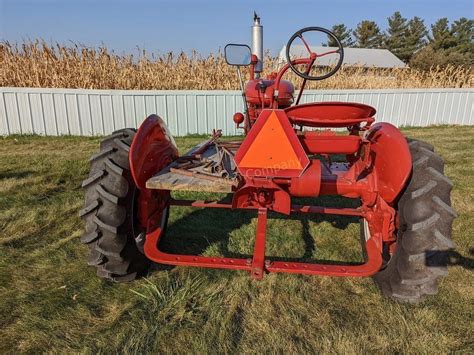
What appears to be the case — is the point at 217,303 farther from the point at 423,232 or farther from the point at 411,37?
the point at 411,37

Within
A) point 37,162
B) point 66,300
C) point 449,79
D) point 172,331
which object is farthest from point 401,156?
point 449,79

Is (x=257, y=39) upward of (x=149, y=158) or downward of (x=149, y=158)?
upward

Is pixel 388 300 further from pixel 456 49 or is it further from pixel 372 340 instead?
pixel 456 49

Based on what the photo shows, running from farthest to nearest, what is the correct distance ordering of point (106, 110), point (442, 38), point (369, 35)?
point (369, 35) < point (442, 38) < point (106, 110)

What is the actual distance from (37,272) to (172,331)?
4.14 ft

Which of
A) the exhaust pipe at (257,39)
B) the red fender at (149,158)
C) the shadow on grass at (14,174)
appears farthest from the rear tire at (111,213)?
the shadow on grass at (14,174)

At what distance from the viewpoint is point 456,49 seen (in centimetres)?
3556

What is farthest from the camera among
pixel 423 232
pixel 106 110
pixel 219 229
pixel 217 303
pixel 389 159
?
pixel 106 110

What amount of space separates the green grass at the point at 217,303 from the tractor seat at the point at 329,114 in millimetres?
1150

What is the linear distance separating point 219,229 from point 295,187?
1.30 m

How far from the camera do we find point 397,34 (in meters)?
43.6

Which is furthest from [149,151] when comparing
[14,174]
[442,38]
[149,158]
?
[442,38]

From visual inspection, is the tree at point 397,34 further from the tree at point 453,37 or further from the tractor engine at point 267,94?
the tractor engine at point 267,94

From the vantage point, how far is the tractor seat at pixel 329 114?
203cm
